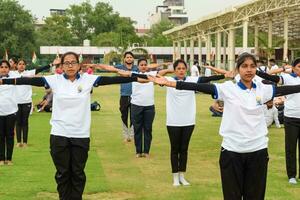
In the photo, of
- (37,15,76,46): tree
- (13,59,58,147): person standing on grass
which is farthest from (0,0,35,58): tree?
(13,59,58,147): person standing on grass

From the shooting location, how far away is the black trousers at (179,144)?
336 inches

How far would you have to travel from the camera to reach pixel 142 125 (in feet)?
36.6

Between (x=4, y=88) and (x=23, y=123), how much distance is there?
7.60 feet

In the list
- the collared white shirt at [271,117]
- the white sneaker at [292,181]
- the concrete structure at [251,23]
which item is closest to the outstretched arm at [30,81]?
the white sneaker at [292,181]

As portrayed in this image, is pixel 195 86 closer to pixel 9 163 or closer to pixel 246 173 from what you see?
pixel 246 173

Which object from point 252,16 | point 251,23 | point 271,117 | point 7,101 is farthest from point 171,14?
point 7,101

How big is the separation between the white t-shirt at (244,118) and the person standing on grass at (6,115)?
17.9 feet

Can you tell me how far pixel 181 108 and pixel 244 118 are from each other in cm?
304

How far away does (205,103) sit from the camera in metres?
24.1

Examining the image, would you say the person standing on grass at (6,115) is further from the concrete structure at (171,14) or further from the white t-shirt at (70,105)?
the concrete structure at (171,14)

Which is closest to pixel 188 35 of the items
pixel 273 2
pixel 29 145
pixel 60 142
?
pixel 273 2

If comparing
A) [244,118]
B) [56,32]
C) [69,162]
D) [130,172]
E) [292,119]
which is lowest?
[130,172]

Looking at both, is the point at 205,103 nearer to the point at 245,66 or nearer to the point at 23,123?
the point at 23,123

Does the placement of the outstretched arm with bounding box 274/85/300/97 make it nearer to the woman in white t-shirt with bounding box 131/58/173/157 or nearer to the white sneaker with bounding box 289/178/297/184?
the white sneaker with bounding box 289/178/297/184
